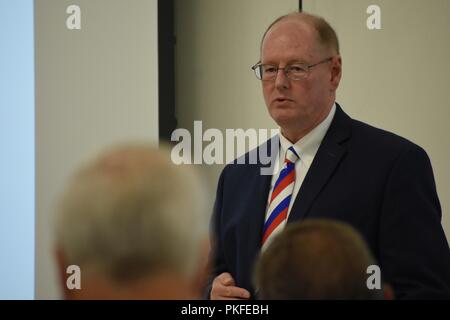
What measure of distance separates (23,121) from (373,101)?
1.59 m

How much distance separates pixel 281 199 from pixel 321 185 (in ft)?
0.38

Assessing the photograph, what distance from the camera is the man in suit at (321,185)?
57.6 inches

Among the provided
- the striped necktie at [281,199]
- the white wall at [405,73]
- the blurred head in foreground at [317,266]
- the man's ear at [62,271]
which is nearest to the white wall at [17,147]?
the striped necktie at [281,199]

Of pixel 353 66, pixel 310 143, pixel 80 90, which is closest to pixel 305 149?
pixel 310 143

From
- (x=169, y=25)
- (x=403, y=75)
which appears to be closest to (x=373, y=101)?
(x=403, y=75)

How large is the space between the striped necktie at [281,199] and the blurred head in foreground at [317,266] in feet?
2.74

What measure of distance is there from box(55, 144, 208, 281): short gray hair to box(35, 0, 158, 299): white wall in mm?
2073

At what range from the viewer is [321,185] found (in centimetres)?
161

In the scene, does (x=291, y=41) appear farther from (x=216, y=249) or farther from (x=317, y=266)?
(x=317, y=266)

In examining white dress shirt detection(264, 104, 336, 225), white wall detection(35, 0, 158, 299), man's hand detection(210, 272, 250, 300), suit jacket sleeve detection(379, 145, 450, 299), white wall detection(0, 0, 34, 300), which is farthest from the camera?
white wall detection(35, 0, 158, 299)

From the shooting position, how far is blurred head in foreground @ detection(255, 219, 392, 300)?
721 mm

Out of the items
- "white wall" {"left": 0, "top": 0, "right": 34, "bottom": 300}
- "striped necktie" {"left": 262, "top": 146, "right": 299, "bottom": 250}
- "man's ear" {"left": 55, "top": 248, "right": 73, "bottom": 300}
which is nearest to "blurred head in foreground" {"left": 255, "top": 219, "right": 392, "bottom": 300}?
"man's ear" {"left": 55, "top": 248, "right": 73, "bottom": 300}

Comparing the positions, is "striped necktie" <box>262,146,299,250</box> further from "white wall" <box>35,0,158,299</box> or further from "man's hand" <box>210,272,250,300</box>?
"white wall" <box>35,0,158,299</box>

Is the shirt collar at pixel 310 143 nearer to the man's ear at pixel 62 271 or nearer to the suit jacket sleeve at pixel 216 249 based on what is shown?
the suit jacket sleeve at pixel 216 249
